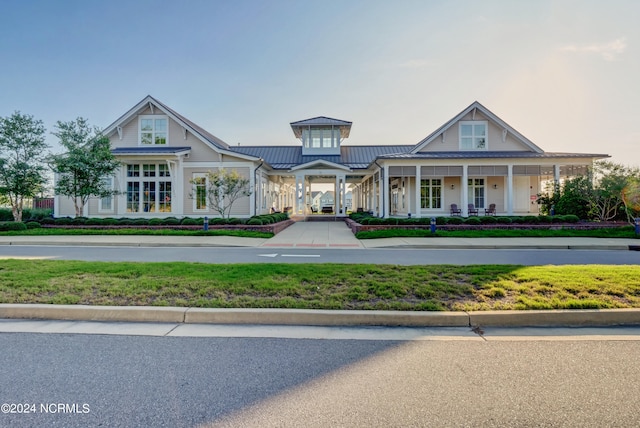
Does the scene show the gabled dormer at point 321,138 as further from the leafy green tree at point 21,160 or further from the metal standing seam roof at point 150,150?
the leafy green tree at point 21,160

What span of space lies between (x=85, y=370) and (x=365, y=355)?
2.87 metres

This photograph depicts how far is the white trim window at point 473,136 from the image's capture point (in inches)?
928

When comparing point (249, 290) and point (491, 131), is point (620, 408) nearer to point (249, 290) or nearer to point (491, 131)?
point (249, 290)

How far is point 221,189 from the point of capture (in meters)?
21.1

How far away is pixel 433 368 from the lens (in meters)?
3.57

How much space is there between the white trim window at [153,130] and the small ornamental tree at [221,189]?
13.9 ft

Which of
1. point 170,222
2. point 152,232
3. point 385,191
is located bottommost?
point 152,232

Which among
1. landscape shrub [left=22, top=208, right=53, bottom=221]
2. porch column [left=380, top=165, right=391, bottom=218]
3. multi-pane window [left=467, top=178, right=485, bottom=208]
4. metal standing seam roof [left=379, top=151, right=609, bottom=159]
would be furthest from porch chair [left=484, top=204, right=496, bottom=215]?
landscape shrub [left=22, top=208, right=53, bottom=221]

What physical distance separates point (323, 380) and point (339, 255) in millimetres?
7969

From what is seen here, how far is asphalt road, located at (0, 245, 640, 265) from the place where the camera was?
32.6 ft

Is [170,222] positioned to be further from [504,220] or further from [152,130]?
[504,220]

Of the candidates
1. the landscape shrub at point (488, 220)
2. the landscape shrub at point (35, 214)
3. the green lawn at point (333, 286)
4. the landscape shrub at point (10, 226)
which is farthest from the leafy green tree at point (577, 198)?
the landscape shrub at point (35, 214)

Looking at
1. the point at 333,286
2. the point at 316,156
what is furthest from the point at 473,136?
the point at 333,286

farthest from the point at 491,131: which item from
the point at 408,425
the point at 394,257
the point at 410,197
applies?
the point at 408,425
